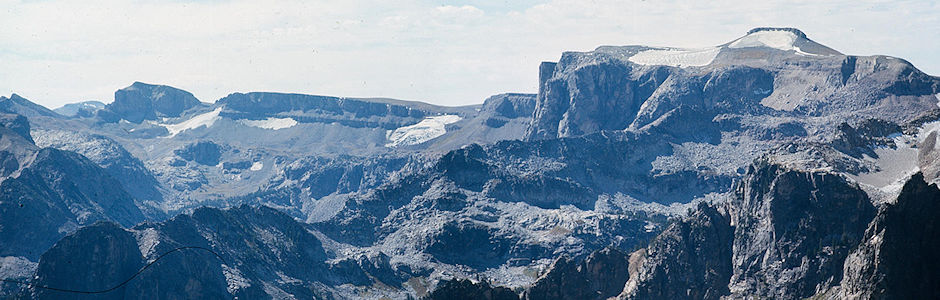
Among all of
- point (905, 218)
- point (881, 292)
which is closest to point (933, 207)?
point (905, 218)

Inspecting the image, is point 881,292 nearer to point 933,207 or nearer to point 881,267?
point 881,267

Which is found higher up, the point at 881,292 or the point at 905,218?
the point at 905,218

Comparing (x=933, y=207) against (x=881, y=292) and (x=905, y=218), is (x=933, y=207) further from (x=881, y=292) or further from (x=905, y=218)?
(x=881, y=292)

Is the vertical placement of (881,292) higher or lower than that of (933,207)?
Answer: lower

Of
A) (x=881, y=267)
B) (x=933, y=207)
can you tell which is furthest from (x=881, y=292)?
(x=933, y=207)
